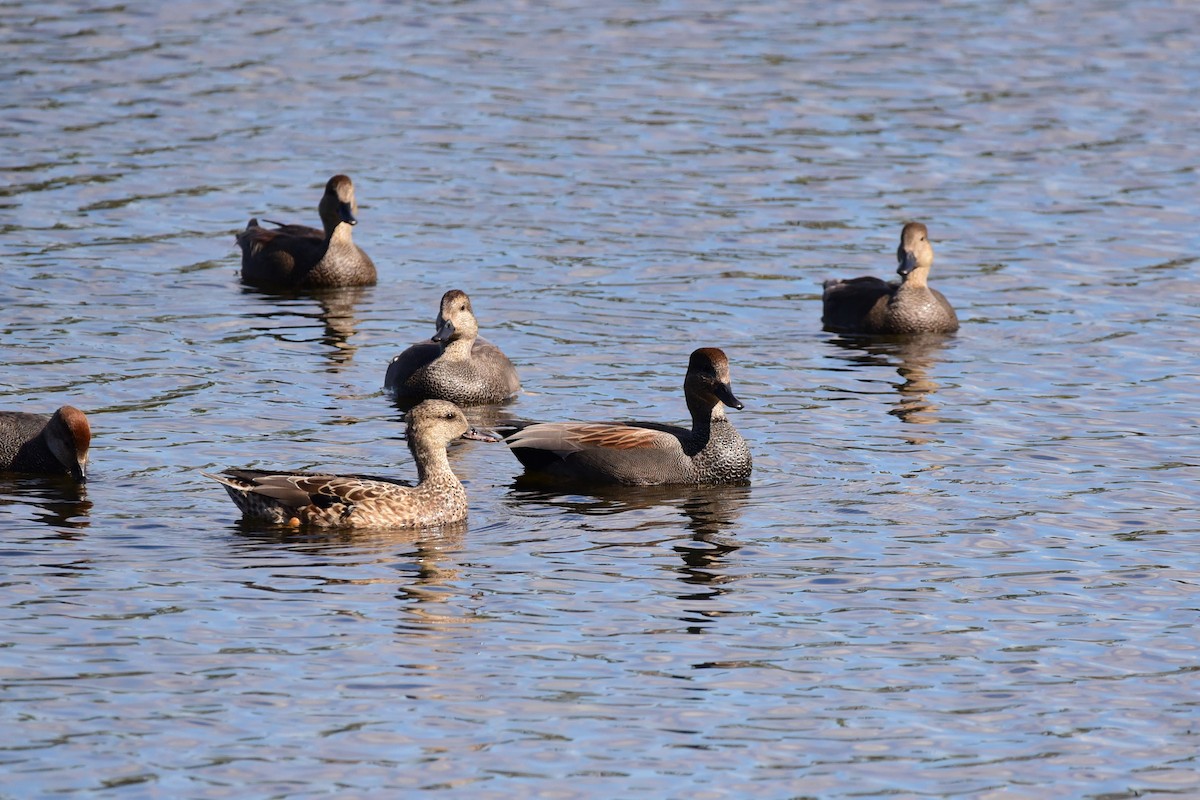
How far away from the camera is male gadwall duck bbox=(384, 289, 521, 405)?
697 inches

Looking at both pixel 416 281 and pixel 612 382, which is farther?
pixel 416 281

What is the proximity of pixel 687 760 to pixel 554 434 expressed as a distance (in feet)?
18.0

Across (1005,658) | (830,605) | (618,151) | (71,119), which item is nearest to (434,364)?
(830,605)

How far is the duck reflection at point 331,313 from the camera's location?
64.2 ft

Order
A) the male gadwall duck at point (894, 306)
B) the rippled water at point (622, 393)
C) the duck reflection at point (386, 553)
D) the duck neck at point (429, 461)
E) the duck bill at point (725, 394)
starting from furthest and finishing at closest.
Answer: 1. the male gadwall duck at point (894, 306)
2. the duck bill at point (725, 394)
3. the duck neck at point (429, 461)
4. the duck reflection at point (386, 553)
5. the rippled water at point (622, 393)

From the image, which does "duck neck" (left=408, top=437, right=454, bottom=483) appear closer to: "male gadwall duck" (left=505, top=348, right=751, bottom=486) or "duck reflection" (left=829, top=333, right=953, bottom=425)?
"male gadwall duck" (left=505, top=348, right=751, bottom=486)

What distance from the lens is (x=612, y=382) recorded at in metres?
18.2

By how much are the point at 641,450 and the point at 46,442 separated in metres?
4.23

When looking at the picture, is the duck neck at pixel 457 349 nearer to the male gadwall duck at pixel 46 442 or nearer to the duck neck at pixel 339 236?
the male gadwall duck at pixel 46 442

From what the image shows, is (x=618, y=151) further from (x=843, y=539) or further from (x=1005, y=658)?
(x=1005, y=658)

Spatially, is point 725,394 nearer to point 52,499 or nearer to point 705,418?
point 705,418

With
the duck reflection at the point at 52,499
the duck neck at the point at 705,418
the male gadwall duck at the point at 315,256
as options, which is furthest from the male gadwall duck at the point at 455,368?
the male gadwall duck at the point at 315,256

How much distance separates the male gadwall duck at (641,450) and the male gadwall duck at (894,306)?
209 inches

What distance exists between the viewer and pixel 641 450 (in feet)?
50.0
